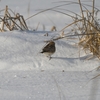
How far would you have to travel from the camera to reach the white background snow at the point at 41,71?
1.85 metres

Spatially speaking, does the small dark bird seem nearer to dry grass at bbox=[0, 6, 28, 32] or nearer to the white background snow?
the white background snow

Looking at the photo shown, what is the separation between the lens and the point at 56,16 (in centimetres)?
519

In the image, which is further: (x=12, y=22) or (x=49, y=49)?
(x=12, y=22)

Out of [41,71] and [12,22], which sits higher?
[12,22]

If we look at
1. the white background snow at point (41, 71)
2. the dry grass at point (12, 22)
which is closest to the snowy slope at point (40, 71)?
the white background snow at point (41, 71)

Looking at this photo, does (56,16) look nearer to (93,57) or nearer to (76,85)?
(93,57)

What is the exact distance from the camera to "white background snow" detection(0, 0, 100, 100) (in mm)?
1854

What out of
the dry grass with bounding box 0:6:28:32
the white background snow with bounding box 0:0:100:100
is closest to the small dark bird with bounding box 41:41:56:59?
the white background snow with bounding box 0:0:100:100

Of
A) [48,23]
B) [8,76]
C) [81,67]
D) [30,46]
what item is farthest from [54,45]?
[48,23]

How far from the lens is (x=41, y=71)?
246cm

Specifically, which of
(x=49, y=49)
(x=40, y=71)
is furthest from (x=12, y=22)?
(x=40, y=71)

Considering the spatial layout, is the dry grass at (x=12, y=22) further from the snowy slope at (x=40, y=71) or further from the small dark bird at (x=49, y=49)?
the small dark bird at (x=49, y=49)

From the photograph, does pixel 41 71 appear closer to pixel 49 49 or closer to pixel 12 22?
pixel 49 49

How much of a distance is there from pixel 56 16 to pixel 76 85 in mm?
3180
